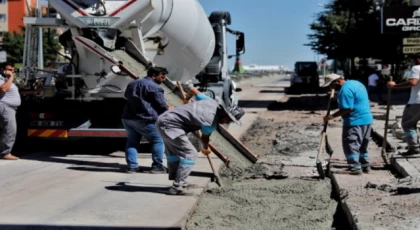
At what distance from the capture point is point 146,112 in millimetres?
9969

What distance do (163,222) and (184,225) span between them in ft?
0.78

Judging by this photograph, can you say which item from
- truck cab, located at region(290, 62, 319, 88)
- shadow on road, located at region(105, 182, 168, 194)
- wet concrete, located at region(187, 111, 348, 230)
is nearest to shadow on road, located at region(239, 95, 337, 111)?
truck cab, located at region(290, 62, 319, 88)

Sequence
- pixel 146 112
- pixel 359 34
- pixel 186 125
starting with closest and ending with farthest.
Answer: pixel 186 125 → pixel 146 112 → pixel 359 34

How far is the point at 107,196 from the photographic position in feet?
27.3

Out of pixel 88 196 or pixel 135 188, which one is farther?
pixel 135 188

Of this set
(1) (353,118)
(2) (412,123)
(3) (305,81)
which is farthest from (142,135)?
(3) (305,81)

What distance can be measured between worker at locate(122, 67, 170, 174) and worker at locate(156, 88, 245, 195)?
5.33ft

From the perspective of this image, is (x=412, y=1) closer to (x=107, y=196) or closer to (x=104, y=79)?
(x=104, y=79)

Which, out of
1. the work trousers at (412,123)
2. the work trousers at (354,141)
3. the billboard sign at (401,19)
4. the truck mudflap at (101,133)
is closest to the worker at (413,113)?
the work trousers at (412,123)

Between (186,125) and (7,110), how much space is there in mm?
4638

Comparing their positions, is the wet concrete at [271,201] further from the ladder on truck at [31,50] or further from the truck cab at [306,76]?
the truck cab at [306,76]

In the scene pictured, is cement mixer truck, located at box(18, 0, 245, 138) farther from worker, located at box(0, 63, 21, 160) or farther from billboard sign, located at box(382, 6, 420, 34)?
billboard sign, located at box(382, 6, 420, 34)

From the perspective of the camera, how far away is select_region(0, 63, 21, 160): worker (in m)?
11.4

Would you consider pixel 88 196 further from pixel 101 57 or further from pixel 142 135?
pixel 101 57
